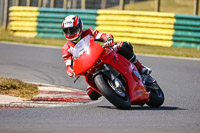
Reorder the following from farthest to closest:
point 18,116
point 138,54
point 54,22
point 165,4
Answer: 1. point 165,4
2. point 54,22
3. point 138,54
4. point 18,116

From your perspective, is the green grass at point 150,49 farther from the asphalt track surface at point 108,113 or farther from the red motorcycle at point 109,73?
the red motorcycle at point 109,73

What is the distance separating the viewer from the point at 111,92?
6.22 m

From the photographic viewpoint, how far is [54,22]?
1839 cm

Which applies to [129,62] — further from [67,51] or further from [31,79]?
[31,79]

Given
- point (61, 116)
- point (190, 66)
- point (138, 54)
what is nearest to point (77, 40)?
point (61, 116)

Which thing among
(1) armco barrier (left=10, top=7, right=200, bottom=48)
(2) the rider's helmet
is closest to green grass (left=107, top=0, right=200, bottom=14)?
(1) armco barrier (left=10, top=7, right=200, bottom=48)

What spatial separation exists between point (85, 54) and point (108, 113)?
2.90 ft

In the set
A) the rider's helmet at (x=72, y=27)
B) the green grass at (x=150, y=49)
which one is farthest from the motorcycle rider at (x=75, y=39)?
the green grass at (x=150, y=49)

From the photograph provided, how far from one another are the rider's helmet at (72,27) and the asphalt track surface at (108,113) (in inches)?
42.6

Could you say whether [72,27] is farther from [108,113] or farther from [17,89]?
[17,89]

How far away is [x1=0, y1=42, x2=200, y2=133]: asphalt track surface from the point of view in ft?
16.5

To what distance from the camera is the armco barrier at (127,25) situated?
15.3 metres

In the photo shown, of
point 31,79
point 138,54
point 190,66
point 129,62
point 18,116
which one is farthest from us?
point 138,54

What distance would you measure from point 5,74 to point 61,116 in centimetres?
483
